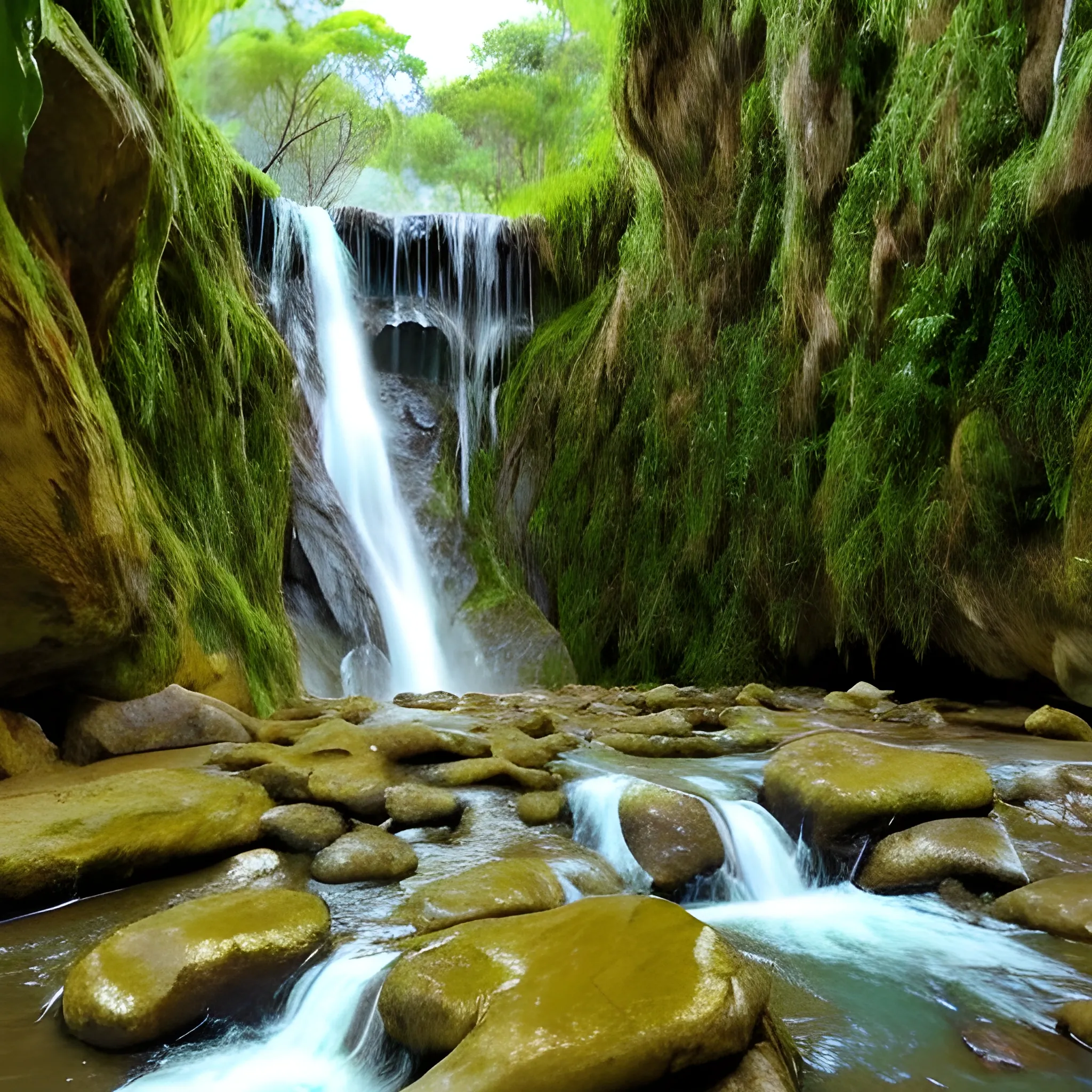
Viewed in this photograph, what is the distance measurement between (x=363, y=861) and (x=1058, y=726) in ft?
13.0

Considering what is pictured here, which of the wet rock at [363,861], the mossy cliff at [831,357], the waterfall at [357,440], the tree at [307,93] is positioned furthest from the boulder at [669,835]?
the tree at [307,93]

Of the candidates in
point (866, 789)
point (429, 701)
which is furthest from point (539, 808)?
point (429, 701)

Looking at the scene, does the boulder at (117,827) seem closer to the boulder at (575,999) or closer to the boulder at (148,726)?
the boulder at (148,726)

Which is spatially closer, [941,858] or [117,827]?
[117,827]

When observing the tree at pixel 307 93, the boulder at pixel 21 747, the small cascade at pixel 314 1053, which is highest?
the tree at pixel 307 93

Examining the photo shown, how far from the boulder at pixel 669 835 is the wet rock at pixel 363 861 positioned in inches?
32.4

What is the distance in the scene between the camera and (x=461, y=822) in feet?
10.3

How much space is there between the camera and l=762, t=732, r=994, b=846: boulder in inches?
112

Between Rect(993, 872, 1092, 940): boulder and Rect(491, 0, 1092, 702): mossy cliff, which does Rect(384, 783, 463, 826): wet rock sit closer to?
Rect(993, 872, 1092, 940): boulder

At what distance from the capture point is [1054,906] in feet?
7.68

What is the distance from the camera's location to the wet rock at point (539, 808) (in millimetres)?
3193

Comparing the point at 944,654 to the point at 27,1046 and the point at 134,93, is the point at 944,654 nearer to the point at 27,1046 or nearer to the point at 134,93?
the point at 27,1046

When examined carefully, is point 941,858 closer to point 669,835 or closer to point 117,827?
point 669,835

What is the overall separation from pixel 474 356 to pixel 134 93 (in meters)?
7.64
